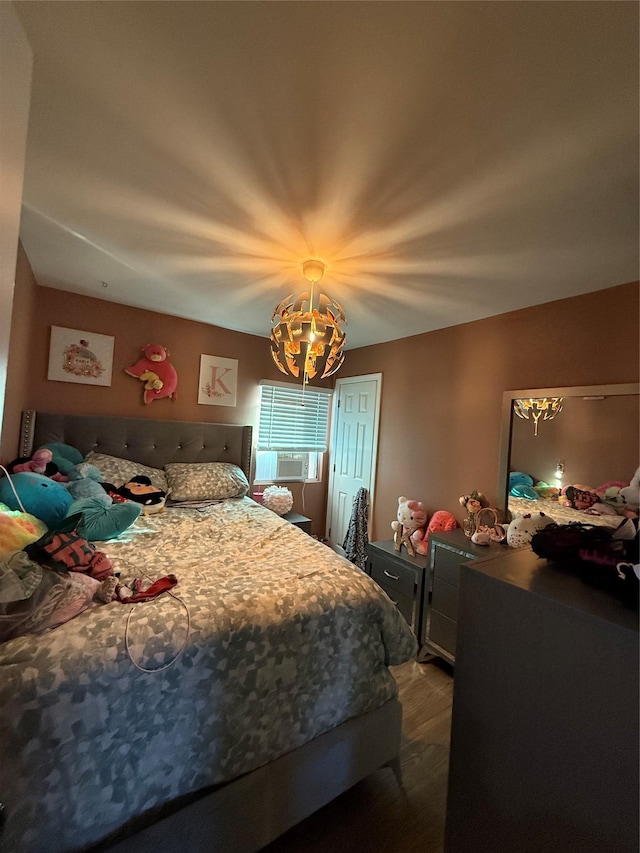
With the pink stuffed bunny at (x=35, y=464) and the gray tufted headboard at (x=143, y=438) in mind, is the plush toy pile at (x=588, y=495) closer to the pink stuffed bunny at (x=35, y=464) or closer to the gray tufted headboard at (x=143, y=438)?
the gray tufted headboard at (x=143, y=438)

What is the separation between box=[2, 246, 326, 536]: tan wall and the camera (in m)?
2.18

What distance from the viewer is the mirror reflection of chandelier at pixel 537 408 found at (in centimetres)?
199

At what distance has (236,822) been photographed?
995mm

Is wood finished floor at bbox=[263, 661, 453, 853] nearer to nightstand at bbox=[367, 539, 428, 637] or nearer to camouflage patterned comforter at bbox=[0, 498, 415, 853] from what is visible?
camouflage patterned comforter at bbox=[0, 498, 415, 853]

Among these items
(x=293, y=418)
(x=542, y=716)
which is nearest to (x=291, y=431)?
(x=293, y=418)

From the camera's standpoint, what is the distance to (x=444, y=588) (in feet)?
6.84

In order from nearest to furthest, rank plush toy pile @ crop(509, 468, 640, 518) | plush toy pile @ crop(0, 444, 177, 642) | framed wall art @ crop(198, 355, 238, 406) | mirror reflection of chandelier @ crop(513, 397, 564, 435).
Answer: plush toy pile @ crop(0, 444, 177, 642) → plush toy pile @ crop(509, 468, 640, 518) → mirror reflection of chandelier @ crop(513, 397, 564, 435) → framed wall art @ crop(198, 355, 238, 406)

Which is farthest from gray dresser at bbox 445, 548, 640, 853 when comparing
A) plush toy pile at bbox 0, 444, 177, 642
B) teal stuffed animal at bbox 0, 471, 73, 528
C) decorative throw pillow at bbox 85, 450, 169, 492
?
decorative throw pillow at bbox 85, 450, 169, 492

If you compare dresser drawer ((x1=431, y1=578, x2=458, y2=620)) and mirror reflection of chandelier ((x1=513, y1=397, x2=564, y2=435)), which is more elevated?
mirror reflection of chandelier ((x1=513, y1=397, x2=564, y2=435))

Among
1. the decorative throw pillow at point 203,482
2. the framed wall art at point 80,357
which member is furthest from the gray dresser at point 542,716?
the framed wall art at point 80,357

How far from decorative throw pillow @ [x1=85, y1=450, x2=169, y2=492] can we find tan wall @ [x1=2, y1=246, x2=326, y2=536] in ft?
1.52

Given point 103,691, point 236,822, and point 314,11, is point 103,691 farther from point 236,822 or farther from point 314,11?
point 314,11

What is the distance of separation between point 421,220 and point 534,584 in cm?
142

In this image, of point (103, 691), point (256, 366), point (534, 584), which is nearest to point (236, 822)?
point (103, 691)
